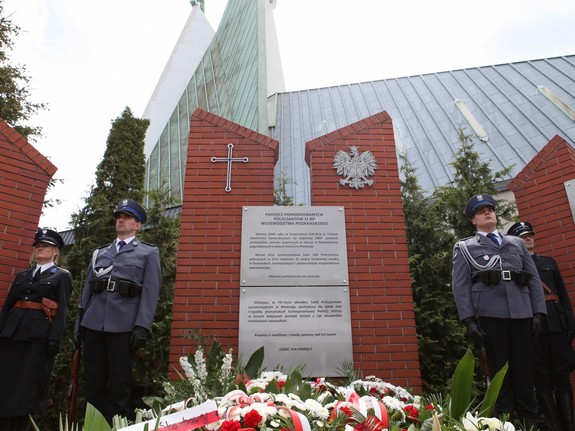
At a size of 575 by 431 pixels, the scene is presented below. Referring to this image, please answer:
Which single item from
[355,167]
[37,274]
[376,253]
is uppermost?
[355,167]

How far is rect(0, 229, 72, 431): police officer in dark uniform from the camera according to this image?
351cm

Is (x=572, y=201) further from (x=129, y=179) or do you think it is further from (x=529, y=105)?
(x=529, y=105)

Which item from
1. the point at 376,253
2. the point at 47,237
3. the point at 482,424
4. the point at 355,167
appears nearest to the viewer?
the point at 482,424

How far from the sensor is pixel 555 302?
3994mm

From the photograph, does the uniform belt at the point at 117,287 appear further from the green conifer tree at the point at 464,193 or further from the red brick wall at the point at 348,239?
the green conifer tree at the point at 464,193

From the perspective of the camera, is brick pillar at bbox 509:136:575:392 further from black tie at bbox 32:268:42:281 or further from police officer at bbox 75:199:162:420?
black tie at bbox 32:268:42:281

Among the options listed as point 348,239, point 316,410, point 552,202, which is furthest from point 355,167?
point 316,410

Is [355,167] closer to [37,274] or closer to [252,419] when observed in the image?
[37,274]

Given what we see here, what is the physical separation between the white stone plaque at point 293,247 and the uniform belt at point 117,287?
2.83ft

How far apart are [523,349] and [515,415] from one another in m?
0.44

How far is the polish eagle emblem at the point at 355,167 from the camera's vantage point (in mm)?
4402

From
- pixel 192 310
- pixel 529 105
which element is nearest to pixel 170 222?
pixel 192 310

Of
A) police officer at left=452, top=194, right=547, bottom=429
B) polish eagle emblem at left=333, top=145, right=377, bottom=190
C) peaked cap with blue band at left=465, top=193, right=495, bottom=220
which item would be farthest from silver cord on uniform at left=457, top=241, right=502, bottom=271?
polish eagle emblem at left=333, top=145, right=377, bottom=190

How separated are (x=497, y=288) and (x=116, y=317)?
273 centimetres
